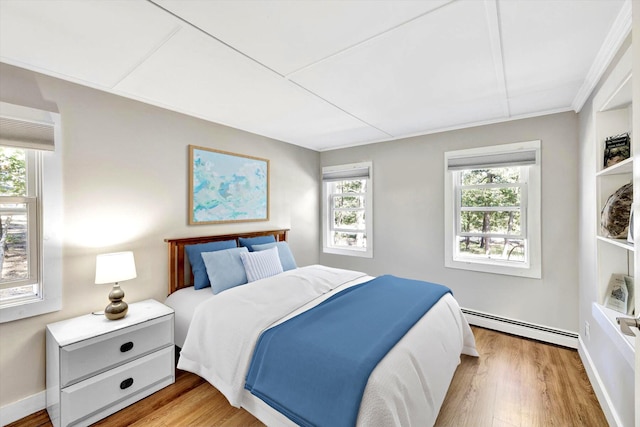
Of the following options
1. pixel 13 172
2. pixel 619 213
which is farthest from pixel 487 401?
pixel 13 172

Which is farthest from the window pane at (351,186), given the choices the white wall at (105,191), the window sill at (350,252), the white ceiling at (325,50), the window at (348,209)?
the white wall at (105,191)

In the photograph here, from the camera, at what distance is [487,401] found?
2.03 meters

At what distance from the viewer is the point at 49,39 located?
1.64 metres

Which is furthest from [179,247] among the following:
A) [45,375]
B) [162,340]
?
[45,375]

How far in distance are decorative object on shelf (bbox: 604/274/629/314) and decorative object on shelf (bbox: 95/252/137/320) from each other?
3.29m

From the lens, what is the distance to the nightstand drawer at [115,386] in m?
1.77

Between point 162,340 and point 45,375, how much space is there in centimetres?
79

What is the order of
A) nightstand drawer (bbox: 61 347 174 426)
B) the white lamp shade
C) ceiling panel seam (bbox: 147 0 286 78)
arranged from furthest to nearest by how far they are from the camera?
the white lamp shade
nightstand drawer (bbox: 61 347 174 426)
ceiling panel seam (bbox: 147 0 286 78)

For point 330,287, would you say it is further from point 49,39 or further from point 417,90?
point 49,39

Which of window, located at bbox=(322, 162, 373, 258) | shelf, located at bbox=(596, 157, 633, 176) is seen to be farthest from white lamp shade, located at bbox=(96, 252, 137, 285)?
shelf, located at bbox=(596, 157, 633, 176)

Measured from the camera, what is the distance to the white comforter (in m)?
1.36

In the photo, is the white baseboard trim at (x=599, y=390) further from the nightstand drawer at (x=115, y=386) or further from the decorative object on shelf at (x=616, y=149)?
the nightstand drawer at (x=115, y=386)

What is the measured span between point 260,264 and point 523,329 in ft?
9.51

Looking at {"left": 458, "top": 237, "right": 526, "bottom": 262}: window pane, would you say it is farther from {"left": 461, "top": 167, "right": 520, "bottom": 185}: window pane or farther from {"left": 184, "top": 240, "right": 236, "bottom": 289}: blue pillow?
{"left": 184, "top": 240, "right": 236, "bottom": 289}: blue pillow
